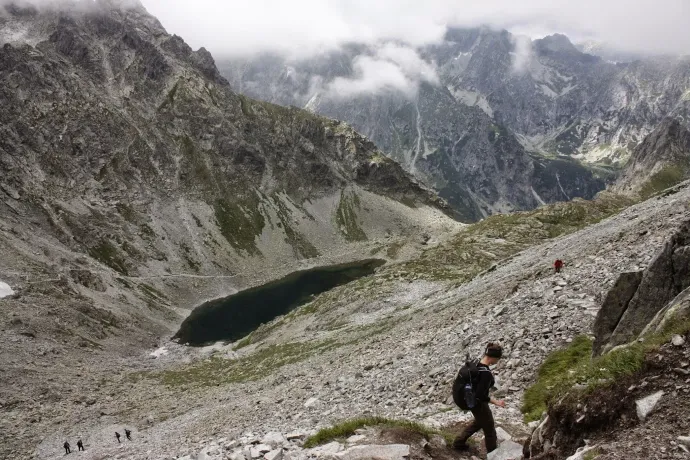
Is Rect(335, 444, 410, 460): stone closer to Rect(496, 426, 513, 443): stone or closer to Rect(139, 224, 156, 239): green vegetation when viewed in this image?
Rect(496, 426, 513, 443): stone

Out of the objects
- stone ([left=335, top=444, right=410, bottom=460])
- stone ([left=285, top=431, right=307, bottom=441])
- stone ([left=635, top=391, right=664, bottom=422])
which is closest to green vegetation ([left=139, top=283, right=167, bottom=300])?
stone ([left=285, top=431, right=307, bottom=441])

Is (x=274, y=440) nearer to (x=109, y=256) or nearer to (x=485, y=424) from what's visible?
(x=485, y=424)

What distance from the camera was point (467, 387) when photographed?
476 inches

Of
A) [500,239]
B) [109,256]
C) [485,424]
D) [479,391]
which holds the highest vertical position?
[479,391]

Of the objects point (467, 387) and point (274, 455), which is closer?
point (467, 387)

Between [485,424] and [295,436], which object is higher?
[485,424]

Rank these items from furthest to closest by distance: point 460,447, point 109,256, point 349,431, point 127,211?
point 127,211 < point 109,256 < point 349,431 < point 460,447

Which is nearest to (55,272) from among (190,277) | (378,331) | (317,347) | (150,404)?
(190,277)

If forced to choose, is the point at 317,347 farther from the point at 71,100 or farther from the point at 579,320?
the point at 71,100

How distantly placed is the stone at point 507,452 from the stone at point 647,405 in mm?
3669

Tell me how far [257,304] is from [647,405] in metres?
142

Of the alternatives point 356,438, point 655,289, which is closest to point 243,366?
point 356,438

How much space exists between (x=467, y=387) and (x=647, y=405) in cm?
434

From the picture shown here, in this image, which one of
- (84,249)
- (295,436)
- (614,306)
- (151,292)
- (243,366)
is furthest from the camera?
(84,249)
